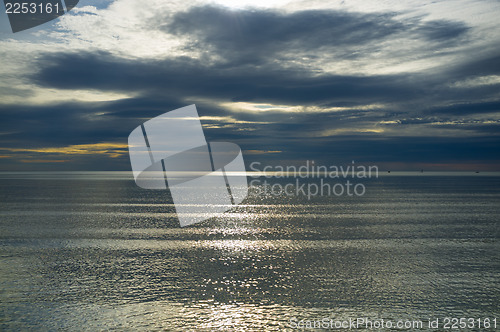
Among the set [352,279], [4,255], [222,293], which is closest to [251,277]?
[222,293]

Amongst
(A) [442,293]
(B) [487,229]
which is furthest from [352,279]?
(B) [487,229]

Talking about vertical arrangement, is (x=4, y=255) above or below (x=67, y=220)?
above

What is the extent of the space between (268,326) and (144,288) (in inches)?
152

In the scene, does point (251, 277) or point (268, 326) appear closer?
point (268, 326)

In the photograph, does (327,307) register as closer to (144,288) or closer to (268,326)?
(268,326)

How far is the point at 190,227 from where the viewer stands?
2058 centimetres

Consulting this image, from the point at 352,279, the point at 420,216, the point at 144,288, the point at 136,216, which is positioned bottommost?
the point at 420,216

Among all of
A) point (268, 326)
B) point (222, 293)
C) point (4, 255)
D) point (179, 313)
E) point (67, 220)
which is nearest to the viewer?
point (268, 326)

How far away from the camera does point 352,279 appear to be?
35.2ft

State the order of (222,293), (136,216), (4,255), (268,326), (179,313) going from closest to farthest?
(268,326) < (179,313) < (222,293) < (4,255) < (136,216)

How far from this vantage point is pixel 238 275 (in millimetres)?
11055

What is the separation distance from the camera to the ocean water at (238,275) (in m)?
8.20

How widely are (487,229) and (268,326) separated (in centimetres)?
1750

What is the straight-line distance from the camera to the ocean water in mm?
8195
